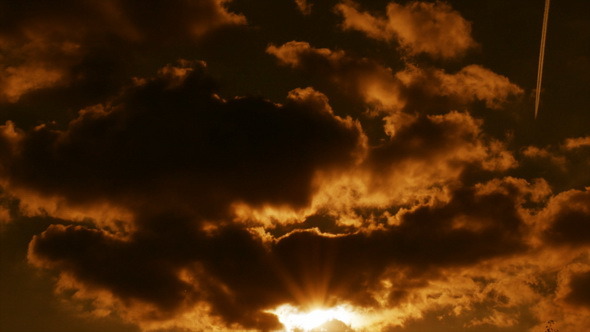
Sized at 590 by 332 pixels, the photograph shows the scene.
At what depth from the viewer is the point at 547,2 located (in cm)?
5253

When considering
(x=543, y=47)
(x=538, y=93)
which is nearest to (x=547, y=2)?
(x=543, y=47)

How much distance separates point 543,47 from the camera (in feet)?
171

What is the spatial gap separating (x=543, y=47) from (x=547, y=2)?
4128 millimetres

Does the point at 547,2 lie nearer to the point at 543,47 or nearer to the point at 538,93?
the point at 543,47

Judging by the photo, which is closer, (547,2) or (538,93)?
Answer: (547,2)

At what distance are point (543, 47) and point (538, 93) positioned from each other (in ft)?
23.9

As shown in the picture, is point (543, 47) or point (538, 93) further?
point (538, 93)

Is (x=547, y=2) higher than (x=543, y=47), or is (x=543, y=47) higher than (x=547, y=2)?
(x=547, y=2)

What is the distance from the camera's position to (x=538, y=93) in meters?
58.2
